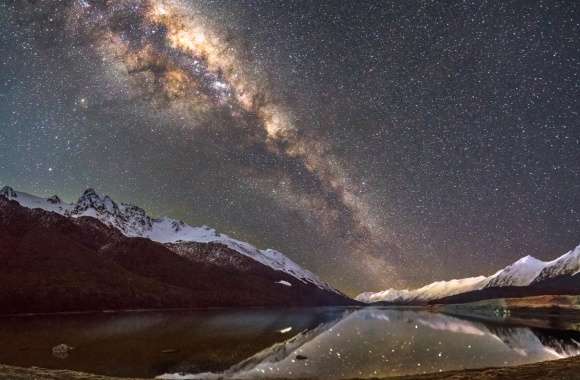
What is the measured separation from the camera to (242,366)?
160 feet

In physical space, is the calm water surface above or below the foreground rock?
below

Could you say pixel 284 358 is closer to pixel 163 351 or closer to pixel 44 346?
pixel 163 351

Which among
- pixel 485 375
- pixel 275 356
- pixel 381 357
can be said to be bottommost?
pixel 275 356

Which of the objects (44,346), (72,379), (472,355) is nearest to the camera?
(72,379)

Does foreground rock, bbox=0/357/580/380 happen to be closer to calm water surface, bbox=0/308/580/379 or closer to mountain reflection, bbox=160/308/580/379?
calm water surface, bbox=0/308/580/379

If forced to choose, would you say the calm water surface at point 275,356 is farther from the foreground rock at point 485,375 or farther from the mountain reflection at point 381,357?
the foreground rock at point 485,375

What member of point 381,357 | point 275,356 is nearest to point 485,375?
point 381,357

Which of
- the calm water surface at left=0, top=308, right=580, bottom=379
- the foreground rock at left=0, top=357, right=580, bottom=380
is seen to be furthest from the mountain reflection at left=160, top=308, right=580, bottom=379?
the foreground rock at left=0, top=357, right=580, bottom=380

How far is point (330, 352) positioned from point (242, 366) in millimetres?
16806

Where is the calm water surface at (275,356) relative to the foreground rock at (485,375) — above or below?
below

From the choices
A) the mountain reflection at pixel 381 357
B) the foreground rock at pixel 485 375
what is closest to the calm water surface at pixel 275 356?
the mountain reflection at pixel 381 357

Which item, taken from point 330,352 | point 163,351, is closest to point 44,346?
point 163,351

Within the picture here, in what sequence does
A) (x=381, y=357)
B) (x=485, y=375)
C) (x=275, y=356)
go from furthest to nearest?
(x=275, y=356) → (x=381, y=357) → (x=485, y=375)

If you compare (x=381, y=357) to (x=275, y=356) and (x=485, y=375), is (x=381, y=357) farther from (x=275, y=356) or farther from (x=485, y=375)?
(x=485, y=375)
